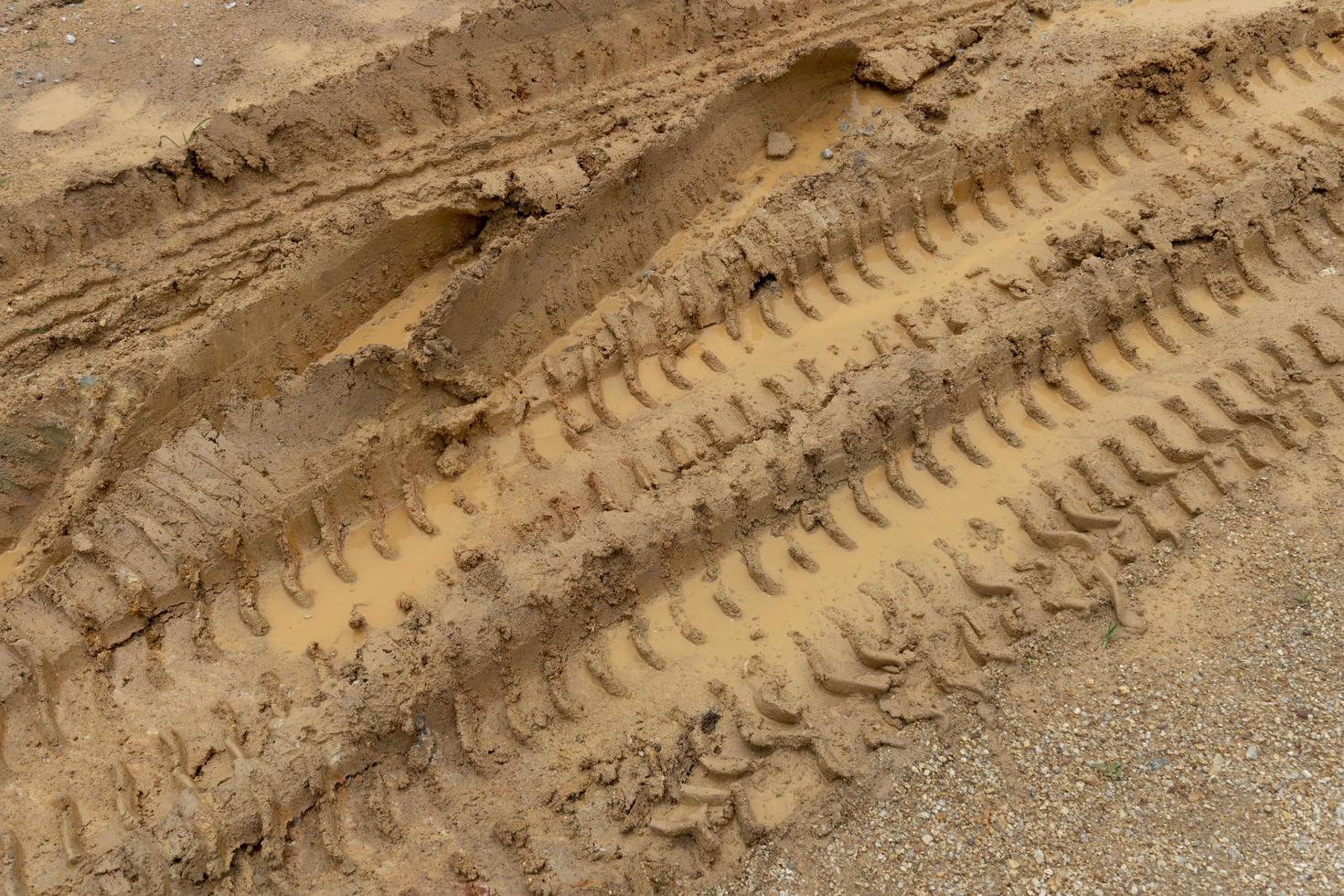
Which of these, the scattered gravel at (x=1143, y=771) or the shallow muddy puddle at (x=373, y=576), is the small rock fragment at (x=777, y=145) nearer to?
the shallow muddy puddle at (x=373, y=576)

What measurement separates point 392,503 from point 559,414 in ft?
3.99

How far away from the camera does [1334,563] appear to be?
5.04 m

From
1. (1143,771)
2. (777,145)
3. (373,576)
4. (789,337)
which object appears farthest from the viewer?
(777,145)

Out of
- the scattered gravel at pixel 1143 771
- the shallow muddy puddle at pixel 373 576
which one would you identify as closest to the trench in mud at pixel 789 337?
the shallow muddy puddle at pixel 373 576

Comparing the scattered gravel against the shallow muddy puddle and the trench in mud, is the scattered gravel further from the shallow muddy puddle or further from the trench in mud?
the shallow muddy puddle

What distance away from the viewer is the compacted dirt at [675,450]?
4.39 metres

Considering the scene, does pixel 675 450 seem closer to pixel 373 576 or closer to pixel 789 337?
pixel 789 337

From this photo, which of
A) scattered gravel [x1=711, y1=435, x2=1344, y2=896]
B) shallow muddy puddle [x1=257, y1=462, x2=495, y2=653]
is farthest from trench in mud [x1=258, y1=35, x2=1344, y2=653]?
scattered gravel [x1=711, y1=435, x2=1344, y2=896]

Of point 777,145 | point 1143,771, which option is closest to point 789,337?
point 777,145

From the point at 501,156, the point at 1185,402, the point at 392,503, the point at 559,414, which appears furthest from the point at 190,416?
the point at 1185,402

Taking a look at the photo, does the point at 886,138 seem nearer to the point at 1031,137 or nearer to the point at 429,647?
the point at 1031,137

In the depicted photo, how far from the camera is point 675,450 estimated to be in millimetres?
5746

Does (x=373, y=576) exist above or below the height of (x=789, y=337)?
below

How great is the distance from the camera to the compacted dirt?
4391 mm
